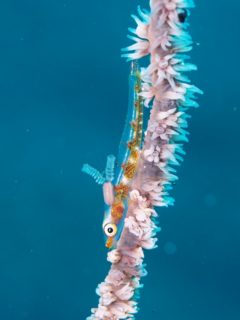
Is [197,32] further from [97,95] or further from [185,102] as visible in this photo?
[185,102]

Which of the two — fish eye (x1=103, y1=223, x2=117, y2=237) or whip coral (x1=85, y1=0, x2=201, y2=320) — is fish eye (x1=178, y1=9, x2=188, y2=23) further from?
fish eye (x1=103, y1=223, x2=117, y2=237)

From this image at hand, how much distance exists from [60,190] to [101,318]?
13.2 feet

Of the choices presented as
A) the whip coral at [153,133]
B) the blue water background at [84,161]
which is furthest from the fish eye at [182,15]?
the blue water background at [84,161]

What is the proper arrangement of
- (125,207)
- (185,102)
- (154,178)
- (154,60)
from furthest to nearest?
(125,207) → (154,178) → (185,102) → (154,60)

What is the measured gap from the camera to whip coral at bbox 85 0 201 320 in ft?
4.96

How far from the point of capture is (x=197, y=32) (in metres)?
5.67

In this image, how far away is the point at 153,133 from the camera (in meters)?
1.75

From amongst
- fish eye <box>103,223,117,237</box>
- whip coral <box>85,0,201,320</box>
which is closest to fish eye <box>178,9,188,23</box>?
whip coral <box>85,0,201,320</box>

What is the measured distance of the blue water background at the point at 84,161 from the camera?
5910mm

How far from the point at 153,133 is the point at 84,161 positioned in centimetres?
440

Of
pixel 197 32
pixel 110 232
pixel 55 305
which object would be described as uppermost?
pixel 197 32

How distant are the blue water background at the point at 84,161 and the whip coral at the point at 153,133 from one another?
384 cm

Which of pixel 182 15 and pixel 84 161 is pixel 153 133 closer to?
pixel 182 15

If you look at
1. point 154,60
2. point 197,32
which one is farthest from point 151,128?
point 197,32
